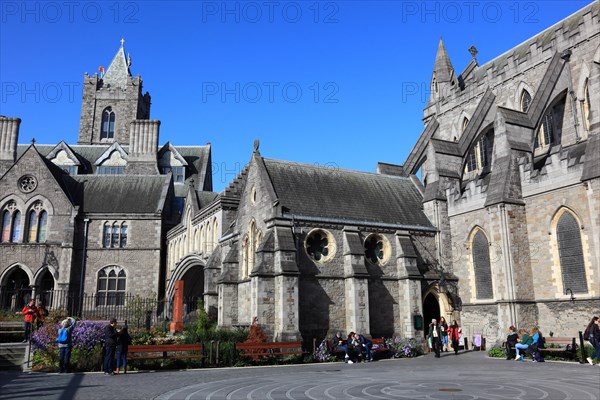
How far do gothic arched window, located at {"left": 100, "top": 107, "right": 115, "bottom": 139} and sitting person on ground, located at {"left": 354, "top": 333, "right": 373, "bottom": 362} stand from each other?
48620mm

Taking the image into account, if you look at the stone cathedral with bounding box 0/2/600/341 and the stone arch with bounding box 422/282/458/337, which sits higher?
the stone cathedral with bounding box 0/2/600/341

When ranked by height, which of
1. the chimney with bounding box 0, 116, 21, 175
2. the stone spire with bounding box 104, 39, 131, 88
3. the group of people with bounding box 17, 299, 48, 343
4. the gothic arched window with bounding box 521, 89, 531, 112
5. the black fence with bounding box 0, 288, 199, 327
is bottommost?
the group of people with bounding box 17, 299, 48, 343

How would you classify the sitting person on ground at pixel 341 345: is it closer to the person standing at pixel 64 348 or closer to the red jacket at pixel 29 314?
the person standing at pixel 64 348

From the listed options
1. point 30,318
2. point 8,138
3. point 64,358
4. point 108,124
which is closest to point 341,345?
point 64,358

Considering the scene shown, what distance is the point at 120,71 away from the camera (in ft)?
209

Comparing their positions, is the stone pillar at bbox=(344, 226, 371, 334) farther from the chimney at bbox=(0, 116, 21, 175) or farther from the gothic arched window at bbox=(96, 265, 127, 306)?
the chimney at bbox=(0, 116, 21, 175)

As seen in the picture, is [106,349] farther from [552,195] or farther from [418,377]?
[552,195]

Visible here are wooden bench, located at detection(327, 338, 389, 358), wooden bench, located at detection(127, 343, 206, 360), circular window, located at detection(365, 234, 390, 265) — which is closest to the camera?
wooden bench, located at detection(127, 343, 206, 360)

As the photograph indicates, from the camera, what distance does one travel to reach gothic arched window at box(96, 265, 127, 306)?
129ft

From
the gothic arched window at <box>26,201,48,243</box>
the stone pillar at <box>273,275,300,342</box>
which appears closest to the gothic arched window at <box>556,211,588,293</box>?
the stone pillar at <box>273,275,300,342</box>

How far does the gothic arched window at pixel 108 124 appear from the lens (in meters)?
59.9

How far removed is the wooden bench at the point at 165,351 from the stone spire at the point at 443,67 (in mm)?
27545

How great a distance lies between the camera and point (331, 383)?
41.2 ft

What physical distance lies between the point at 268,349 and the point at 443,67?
26137 millimetres
